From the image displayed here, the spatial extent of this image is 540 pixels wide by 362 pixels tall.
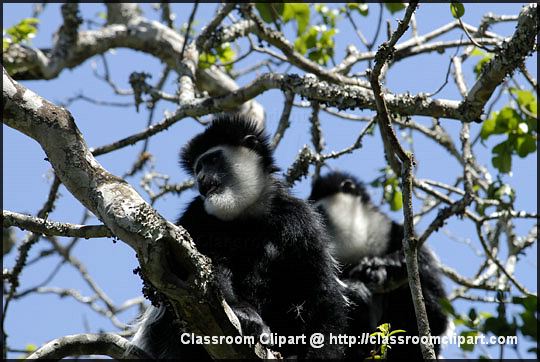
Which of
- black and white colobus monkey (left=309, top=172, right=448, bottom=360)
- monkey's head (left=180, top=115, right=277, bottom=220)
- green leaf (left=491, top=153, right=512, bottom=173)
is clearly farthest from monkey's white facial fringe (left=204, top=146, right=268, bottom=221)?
green leaf (left=491, top=153, right=512, bottom=173)

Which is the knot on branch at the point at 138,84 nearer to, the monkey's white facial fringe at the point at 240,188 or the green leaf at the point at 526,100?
the monkey's white facial fringe at the point at 240,188

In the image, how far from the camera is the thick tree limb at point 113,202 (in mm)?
2607

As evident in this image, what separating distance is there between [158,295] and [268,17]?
Answer: 2.65 metres

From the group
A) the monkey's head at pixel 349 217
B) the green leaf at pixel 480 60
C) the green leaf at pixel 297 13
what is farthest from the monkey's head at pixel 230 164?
the green leaf at pixel 480 60

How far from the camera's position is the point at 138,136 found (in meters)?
4.41

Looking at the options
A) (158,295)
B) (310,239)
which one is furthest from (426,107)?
(158,295)

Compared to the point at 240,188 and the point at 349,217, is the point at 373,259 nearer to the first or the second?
the point at 349,217

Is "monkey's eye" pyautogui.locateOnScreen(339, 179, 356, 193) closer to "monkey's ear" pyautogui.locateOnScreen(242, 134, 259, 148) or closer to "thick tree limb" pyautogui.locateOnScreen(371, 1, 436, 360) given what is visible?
"monkey's ear" pyautogui.locateOnScreen(242, 134, 259, 148)

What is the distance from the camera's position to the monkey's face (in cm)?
407

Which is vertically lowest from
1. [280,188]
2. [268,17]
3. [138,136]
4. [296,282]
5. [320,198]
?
[296,282]

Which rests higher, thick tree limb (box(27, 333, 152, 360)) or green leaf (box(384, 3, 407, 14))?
green leaf (box(384, 3, 407, 14))

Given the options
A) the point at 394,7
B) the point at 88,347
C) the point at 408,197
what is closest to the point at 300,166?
the point at 394,7

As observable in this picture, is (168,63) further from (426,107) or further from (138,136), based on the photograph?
(426,107)

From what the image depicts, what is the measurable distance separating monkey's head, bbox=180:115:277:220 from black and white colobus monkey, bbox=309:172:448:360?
2.67ft
